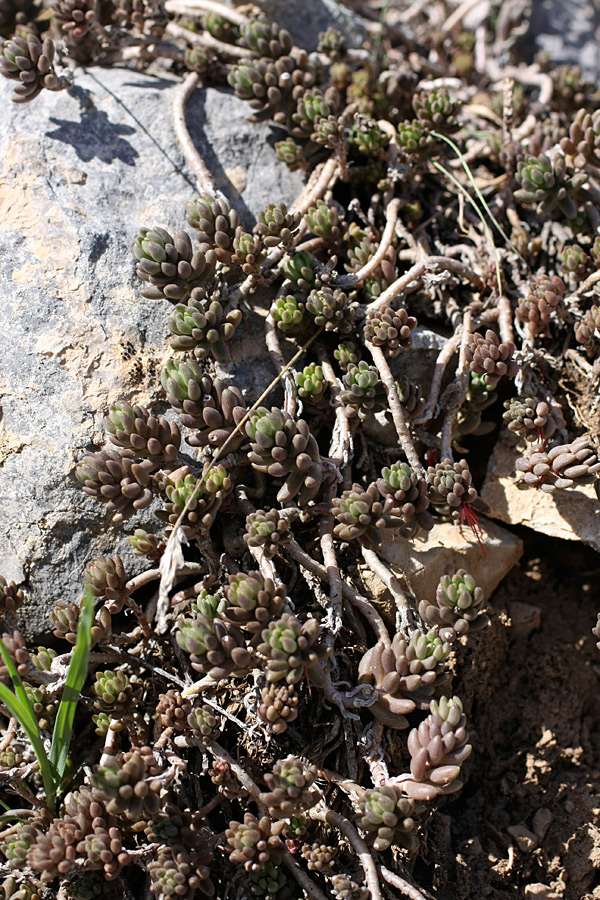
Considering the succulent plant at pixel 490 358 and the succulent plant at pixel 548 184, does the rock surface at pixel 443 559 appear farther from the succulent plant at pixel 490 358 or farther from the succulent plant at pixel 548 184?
the succulent plant at pixel 548 184

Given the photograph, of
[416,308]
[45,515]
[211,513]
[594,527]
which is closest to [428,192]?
[416,308]

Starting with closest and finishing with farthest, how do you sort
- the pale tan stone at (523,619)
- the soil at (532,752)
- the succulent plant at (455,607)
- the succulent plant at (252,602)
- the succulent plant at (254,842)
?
the succulent plant at (254,842), the succulent plant at (252,602), the succulent plant at (455,607), the soil at (532,752), the pale tan stone at (523,619)

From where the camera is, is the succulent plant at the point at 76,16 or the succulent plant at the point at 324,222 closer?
the succulent plant at the point at 324,222

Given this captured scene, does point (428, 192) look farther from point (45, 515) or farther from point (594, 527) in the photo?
point (45, 515)

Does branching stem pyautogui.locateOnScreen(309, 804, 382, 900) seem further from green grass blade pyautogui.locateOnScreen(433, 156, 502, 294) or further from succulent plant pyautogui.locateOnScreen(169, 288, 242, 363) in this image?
green grass blade pyautogui.locateOnScreen(433, 156, 502, 294)

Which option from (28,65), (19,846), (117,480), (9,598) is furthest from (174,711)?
(28,65)

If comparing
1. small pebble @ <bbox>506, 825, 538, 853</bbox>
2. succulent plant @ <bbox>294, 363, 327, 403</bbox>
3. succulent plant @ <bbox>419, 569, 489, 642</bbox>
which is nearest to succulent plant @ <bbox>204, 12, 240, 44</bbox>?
succulent plant @ <bbox>294, 363, 327, 403</bbox>

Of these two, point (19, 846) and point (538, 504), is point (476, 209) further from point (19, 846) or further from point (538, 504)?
point (19, 846)

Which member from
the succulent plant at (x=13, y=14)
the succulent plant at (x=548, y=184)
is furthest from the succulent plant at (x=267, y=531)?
the succulent plant at (x=13, y=14)
